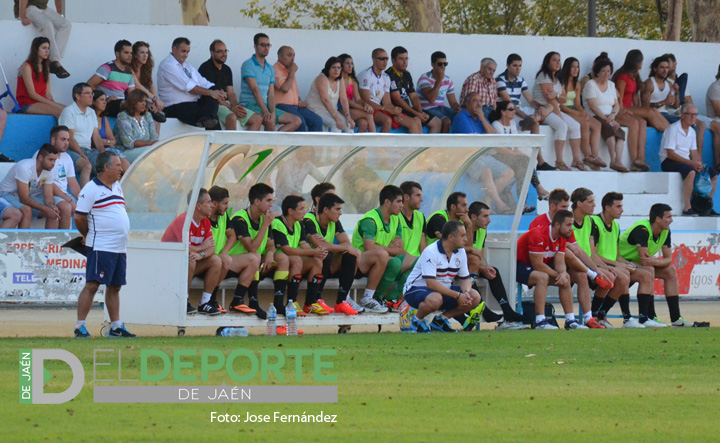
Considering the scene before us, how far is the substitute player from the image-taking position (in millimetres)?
11875

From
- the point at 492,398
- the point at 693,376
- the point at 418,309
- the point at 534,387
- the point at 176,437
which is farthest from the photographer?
the point at 418,309

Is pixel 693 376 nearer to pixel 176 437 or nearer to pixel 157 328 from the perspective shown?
pixel 176 437

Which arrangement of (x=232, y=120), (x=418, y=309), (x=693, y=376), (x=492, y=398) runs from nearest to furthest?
1. (x=492, y=398)
2. (x=693, y=376)
3. (x=418, y=309)
4. (x=232, y=120)

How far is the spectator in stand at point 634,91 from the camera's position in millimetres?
21000

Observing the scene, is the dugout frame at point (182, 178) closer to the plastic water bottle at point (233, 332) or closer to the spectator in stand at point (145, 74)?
the plastic water bottle at point (233, 332)

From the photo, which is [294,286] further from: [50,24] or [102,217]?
[50,24]

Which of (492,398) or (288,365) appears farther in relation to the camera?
(288,365)

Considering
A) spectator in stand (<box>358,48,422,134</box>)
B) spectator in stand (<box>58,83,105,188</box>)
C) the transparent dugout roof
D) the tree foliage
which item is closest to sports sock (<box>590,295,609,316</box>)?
the transparent dugout roof

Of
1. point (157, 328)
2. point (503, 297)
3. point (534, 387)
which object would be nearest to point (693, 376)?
point (534, 387)

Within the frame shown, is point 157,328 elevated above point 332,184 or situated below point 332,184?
below

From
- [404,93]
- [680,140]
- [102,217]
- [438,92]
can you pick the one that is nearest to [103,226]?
[102,217]

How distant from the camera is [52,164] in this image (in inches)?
602

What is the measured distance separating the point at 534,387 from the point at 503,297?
4.92 meters

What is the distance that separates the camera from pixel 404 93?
1919 cm
